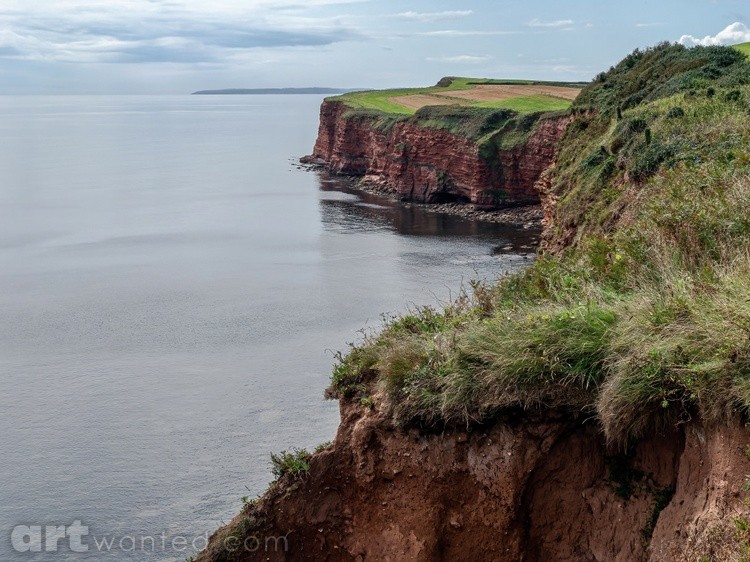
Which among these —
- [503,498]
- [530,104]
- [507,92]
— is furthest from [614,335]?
[507,92]

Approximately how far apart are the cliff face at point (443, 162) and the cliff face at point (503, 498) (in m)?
53.4

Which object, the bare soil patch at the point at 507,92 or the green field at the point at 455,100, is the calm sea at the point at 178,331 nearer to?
the green field at the point at 455,100

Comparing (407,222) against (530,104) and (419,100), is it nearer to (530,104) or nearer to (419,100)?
(530,104)

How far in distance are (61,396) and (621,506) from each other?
2371cm

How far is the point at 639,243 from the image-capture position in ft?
36.6

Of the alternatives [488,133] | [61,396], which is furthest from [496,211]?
[61,396]

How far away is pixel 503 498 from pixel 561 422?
103cm

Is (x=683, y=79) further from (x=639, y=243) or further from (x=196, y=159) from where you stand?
(x=196, y=159)

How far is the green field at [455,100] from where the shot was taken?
78713 mm

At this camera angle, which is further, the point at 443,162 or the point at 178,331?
the point at 443,162

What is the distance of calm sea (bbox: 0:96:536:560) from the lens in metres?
21.9

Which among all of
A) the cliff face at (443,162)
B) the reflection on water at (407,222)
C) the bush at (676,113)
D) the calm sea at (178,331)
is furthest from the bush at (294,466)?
the cliff face at (443,162)

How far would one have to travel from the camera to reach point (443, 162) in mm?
74312

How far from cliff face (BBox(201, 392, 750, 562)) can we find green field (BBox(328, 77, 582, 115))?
65.9 m
